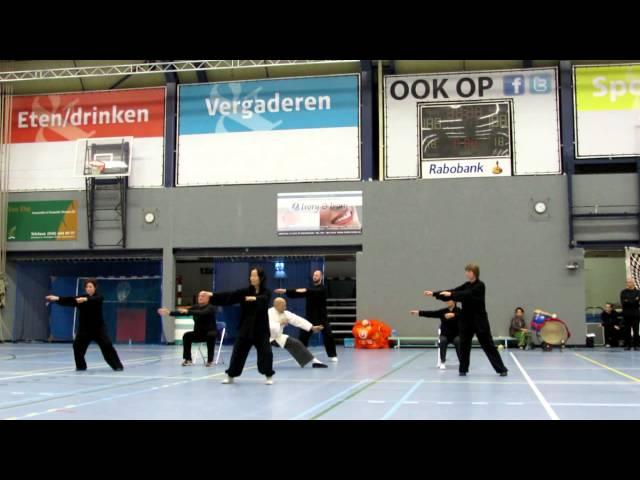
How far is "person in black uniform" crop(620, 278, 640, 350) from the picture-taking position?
68.1 ft

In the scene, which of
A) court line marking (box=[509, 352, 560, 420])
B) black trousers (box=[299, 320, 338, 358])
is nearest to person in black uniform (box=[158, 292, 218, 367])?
black trousers (box=[299, 320, 338, 358])

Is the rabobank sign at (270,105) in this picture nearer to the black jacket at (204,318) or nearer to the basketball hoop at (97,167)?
the basketball hoop at (97,167)

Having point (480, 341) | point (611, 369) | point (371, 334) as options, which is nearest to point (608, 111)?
point (371, 334)

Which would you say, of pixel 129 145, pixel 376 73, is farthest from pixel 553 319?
pixel 129 145

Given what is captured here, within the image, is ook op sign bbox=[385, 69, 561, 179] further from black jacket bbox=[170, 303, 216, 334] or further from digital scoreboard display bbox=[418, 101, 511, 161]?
black jacket bbox=[170, 303, 216, 334]

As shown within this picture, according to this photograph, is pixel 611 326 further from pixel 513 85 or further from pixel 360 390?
pixel 360 390

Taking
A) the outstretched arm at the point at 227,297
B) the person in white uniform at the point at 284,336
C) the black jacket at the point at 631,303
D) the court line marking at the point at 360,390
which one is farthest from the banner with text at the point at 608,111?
the outstretched arm at the point at 227,297

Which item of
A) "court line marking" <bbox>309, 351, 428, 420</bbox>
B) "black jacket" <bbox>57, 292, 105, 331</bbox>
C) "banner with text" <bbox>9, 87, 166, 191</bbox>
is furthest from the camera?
"banner with text" <bbox>9, 87, 166, 191</bbox>

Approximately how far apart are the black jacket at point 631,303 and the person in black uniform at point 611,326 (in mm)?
2055

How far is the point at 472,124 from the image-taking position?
80.8 feet

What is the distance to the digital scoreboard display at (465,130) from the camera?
2448cm

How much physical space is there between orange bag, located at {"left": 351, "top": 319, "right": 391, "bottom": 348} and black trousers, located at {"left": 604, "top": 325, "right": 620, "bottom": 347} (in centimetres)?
744

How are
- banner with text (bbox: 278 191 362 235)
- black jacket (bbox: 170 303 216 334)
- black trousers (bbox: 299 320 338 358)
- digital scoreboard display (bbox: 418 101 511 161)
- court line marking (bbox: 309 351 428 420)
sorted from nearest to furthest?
court line marking (bbox: 309 351 428 420) → black jacket (bbox: 170 303 216 334) → black trousers (bbox: 299 320 338 358) → digital scoreboard display (bbox: 418 101 511 161) → banner with text (bbox: 278 191 362 235)

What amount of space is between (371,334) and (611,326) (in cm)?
815
